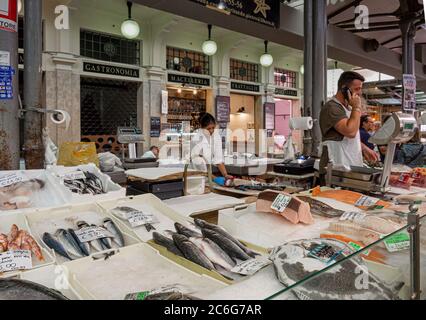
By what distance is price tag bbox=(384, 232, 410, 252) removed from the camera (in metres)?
1.16

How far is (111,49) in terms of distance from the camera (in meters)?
9.02

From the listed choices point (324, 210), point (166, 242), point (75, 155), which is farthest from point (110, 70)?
point (166, 242)

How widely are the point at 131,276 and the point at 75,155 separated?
3.05 metres

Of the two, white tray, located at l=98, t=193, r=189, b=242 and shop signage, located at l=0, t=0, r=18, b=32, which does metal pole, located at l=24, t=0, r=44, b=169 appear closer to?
shop signage, located at l=0, t=0, r=18, b=32

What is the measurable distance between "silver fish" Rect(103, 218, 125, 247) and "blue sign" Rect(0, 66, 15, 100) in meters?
1.57

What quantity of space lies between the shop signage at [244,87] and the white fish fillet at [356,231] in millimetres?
10471

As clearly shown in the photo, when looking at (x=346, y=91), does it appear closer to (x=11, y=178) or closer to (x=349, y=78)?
(x=349, y=78)

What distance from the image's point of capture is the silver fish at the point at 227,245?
4.44ft

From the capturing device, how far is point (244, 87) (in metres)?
12.2

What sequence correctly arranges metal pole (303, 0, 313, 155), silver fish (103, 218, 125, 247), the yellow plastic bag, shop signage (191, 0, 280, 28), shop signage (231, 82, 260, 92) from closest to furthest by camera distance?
silver fish (103, 218, 125, 247) < the yellow plastic bag < shop signage (191, 0, 280, 28) < metal pole (303, 0, 313, 155) < shop signage (231, 82, 260, 92)

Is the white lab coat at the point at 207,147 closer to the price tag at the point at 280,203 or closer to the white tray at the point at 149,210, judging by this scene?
the white tray at the point at 149,210

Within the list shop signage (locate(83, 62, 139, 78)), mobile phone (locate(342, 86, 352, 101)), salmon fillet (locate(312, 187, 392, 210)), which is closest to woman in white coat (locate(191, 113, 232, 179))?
mobile phone (locate(342, 86, 352, 101))
